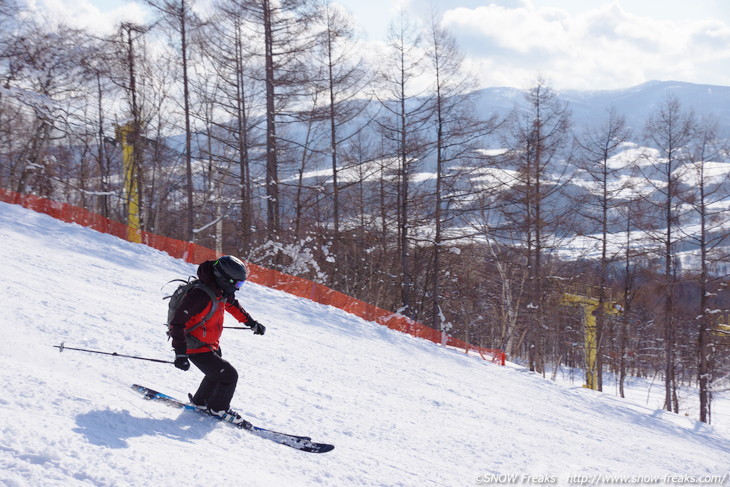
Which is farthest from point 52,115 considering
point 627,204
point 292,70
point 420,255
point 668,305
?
point 668,305

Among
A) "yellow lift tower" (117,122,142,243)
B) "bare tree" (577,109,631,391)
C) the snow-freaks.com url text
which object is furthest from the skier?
"bare tree" (577,109,631,391)

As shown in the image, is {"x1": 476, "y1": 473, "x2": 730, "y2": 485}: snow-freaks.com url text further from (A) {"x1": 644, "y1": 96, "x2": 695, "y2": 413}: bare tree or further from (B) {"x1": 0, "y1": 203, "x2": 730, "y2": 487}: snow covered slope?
(A) {"x1": 644, "y1": 96, "x2": 695, "y2": 413}: bare tree

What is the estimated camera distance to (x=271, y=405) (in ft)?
21.4

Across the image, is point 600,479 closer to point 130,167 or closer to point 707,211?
point 707,211

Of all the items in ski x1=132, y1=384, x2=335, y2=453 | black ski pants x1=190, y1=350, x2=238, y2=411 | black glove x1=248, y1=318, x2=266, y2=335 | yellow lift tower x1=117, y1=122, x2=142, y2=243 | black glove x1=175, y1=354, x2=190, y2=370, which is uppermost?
yellow lift tower x1=117, y1=122, x2=142, y2=243

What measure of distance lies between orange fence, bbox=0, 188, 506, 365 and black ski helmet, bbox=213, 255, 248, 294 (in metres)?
10.4

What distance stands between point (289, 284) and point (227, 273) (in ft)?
35.7

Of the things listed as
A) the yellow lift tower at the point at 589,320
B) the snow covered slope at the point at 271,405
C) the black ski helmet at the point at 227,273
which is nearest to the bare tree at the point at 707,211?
the yellow lift tower at the point at 589,320

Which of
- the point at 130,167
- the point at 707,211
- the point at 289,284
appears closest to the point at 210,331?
the point at 289,284

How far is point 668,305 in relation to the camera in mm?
18812

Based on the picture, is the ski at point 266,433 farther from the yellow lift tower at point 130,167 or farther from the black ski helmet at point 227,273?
the yellow lift tower at point 130,167

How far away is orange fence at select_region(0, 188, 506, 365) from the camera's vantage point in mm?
15602

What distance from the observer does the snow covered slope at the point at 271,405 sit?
4.16m

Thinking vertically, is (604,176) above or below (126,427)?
above
